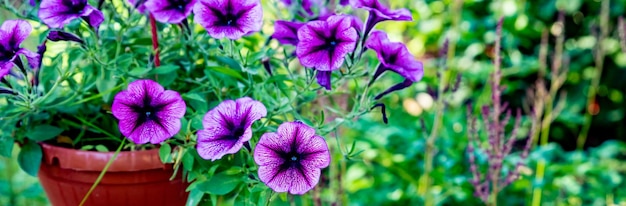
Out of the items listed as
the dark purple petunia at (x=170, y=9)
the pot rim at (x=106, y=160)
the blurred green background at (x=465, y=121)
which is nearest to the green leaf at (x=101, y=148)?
the pot rim at (x=106, y=160)

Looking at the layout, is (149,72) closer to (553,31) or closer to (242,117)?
(242,117)

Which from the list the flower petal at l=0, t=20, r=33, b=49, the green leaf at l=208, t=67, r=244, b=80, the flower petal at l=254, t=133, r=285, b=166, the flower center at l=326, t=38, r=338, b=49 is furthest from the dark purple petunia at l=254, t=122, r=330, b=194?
the flower petal at l=0, t=20, r=33, b=49

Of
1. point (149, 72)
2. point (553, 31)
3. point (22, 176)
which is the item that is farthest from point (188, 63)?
point (553, 31)

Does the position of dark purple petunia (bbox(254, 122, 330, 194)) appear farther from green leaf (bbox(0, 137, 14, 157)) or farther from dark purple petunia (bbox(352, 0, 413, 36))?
green leaf (bbox(0, 137, 14, 157))

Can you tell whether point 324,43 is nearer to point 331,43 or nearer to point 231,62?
point 331,43

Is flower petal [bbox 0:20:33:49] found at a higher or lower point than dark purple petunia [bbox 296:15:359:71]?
higher

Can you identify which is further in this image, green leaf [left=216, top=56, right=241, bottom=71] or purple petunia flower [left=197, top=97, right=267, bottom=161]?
green leaf [left=216, top=56, right=241, bottom=71]

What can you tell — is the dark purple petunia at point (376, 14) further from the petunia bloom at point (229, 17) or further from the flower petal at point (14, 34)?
the flower petal at point (14, 34)
